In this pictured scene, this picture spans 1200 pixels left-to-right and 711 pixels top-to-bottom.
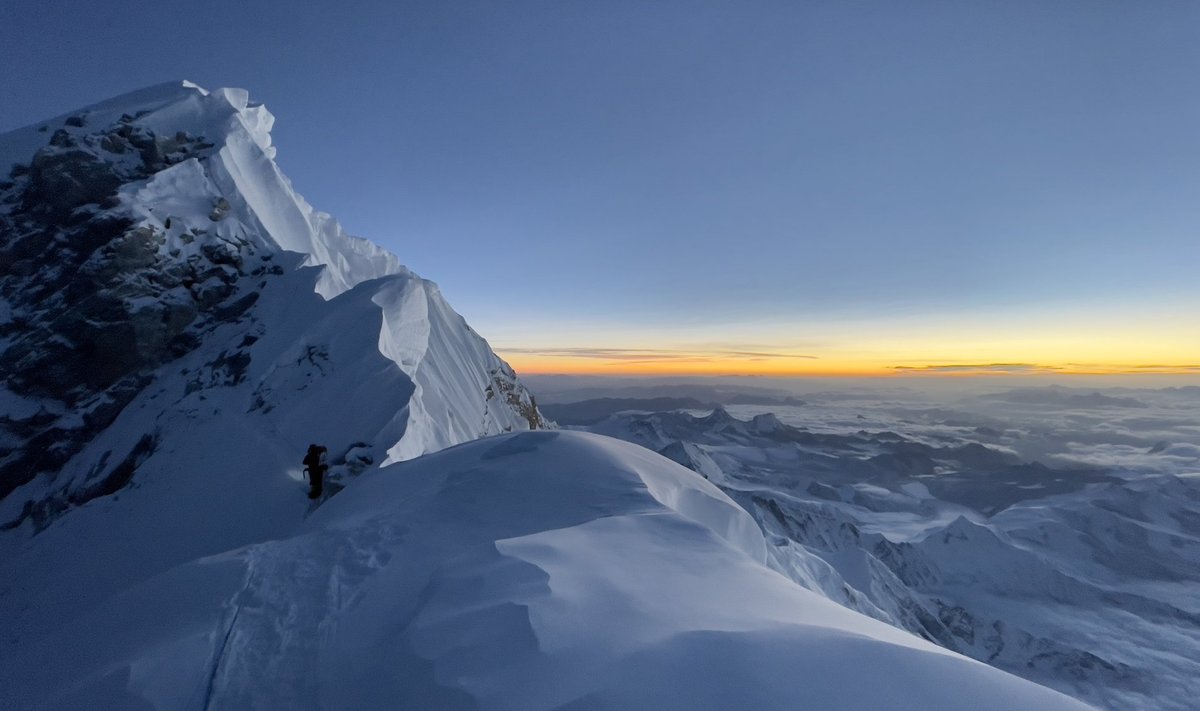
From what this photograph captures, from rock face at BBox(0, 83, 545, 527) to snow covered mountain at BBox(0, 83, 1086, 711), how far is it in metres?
0.12

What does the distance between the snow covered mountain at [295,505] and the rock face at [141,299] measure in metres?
0.12

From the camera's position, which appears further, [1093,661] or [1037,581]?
[1037,581]

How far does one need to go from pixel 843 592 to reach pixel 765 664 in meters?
33.3

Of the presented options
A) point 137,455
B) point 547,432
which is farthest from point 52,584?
point 547,432

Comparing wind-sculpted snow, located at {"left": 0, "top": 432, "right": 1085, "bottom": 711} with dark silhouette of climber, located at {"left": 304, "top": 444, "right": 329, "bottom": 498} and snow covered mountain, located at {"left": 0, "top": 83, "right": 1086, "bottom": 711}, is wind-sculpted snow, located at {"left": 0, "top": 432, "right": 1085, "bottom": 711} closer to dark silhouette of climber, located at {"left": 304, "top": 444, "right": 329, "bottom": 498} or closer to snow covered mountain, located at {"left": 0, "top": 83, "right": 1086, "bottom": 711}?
snow covered mountain, located at {"left": 0, "top": 83, "right": 1086, "bottom": 711}

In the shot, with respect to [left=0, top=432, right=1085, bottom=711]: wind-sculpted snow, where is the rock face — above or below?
above

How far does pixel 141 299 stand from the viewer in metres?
22.2

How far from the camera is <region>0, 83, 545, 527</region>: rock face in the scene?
20219 mm

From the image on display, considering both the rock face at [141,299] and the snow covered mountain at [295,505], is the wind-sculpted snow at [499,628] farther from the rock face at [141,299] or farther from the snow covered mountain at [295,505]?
the rock face at [141,299]

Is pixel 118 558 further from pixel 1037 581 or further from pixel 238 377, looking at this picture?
pixel 1037 581

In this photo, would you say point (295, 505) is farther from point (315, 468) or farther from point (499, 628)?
point (499, 628)

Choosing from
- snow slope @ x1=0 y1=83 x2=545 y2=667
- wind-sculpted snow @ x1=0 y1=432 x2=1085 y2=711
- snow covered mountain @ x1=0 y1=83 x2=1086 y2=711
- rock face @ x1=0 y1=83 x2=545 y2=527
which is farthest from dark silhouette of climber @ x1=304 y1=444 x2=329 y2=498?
wind-sculpted snow @ x1=0 y1=432 x2=1085 y2=711

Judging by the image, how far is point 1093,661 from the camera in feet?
295

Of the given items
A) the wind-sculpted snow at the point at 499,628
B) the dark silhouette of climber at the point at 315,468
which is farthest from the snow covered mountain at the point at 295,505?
the dark silhouette of climber at the point at 315,468
